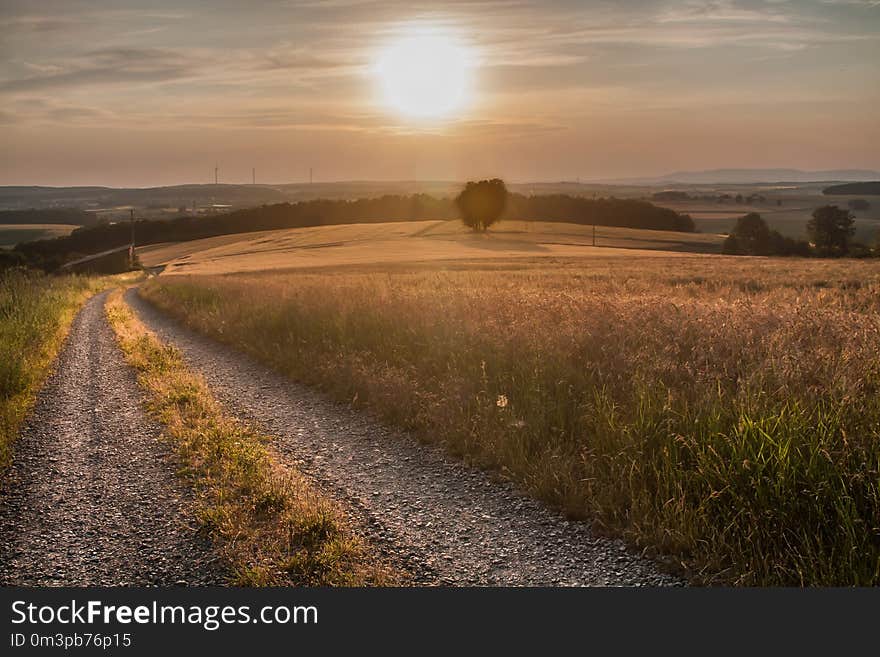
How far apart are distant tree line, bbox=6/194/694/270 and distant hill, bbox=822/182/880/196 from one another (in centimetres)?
5694

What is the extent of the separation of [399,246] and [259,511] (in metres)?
69.6

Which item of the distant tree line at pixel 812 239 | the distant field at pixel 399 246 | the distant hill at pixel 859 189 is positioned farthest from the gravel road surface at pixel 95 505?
the distant hill at pixel 859 189

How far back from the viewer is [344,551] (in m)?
5.00

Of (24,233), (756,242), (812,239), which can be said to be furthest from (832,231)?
(24,233)

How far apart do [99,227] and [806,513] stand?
117 metres

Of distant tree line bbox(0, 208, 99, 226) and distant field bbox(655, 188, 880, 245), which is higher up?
distant field bbox(655, 188, 880, 245)

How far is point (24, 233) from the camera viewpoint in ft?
342

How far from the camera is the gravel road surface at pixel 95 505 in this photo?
4742mm

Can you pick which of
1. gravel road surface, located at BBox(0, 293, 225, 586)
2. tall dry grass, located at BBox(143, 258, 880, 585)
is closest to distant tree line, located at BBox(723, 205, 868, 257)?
tall dry grass, located at BBox(143, 258, 880, 585)

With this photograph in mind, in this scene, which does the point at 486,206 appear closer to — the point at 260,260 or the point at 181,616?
the point at 260,260

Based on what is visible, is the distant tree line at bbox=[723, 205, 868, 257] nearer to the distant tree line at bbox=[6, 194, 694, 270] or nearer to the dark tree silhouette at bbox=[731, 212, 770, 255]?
the dark tree silhouette at bbox=[731, 212, 770, 255]

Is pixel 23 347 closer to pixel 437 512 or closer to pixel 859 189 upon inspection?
pixel 437 512

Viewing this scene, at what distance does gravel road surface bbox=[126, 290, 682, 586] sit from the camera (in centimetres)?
485

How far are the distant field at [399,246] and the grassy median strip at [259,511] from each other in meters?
48.7
